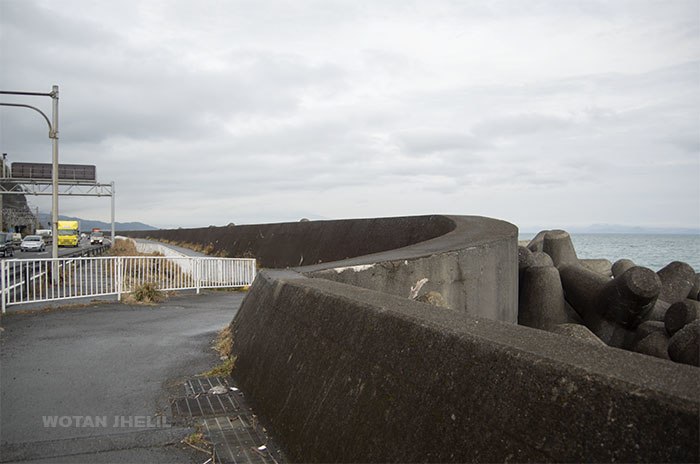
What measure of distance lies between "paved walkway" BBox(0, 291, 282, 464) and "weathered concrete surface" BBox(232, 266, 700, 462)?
121 centimetres

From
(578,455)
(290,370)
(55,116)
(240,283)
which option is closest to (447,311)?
(290,370)

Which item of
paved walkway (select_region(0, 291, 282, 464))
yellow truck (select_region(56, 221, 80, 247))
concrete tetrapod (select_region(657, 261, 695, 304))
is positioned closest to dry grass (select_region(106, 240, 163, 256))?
yellow truck (select_region(56, 221, 80, 247))

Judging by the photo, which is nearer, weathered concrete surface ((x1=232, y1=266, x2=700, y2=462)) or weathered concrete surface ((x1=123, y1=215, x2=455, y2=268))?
weathered concrete surface ((x1=232, y1=266, x2=700, y2=462))

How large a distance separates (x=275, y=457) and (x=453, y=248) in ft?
15.3

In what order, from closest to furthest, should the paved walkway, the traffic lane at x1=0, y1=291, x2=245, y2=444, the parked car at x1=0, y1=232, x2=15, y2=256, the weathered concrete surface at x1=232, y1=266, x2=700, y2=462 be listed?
the weathered concrete surface at x1=232, y1=266, x2=700, y2=462 < the paved walkway < the traffic lane at x1=0, y1=291, x2=245, y2=444 < the parked car at x1=0, y1=232, x2=15, y2=256

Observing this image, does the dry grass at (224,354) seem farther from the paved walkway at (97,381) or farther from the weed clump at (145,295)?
the weed clump at (145,295)

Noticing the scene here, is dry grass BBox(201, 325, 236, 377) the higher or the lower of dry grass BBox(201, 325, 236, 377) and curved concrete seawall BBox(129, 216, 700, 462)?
the lower

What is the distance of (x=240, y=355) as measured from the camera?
6.12 meters

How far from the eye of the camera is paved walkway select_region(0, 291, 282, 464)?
407 centimetres

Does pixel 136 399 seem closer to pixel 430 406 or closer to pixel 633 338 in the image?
pixel 430 406

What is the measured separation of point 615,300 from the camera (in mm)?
9500

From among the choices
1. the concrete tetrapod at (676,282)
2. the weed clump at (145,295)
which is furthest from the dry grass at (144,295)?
the concrete tetrapod at (676,282)

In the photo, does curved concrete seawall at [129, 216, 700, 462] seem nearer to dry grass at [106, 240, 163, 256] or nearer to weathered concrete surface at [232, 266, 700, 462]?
weathered concrete surface at [232, 266, 700, 462]

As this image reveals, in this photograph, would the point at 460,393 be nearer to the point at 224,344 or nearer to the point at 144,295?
the point at 224,344
